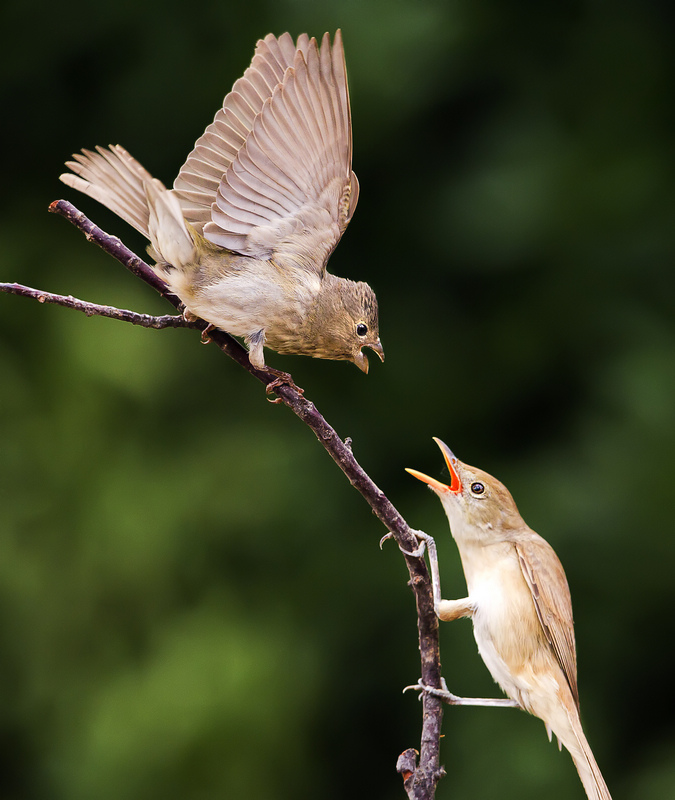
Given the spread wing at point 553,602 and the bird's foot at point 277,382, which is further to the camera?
the spread wing at point 553,602

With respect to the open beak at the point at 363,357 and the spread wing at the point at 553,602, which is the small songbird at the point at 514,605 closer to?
the spread wing at the point at 553,602

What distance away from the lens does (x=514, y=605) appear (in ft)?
6.12

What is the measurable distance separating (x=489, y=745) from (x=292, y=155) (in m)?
2.51

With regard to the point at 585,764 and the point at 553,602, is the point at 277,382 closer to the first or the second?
the point at 553,602

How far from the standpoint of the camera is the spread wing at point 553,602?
188 centimetres

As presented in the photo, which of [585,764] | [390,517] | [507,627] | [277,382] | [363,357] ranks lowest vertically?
[585,764]

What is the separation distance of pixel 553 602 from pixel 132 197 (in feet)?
3.71

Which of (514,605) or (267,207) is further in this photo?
(514,605)

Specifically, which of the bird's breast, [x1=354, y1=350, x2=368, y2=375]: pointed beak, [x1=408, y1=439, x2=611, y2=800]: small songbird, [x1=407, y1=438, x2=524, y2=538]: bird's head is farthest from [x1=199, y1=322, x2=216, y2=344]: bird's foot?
the bird's breast

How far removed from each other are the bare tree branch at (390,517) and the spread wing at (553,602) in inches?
22.0

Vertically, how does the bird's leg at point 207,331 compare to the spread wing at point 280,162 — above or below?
below

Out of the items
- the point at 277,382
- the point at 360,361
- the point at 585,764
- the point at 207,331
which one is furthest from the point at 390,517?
the point at 585,764

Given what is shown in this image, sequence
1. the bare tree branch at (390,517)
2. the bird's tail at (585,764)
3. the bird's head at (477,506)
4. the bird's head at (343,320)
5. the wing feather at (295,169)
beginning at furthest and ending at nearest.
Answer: the bird's head at (477,506) < the bird's head at (343,320) < the bird's tail at (585,764) < the wing feather at (295,169) < the bare tree branch at (390,517)

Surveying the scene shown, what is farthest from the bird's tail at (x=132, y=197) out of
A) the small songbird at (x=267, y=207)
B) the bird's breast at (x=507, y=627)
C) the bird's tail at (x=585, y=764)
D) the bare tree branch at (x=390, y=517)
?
the bird's tail at (x=585, y=764)
